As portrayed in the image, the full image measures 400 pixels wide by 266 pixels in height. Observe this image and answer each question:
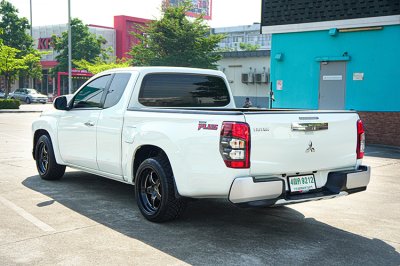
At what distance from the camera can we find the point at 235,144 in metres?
→ 4.74

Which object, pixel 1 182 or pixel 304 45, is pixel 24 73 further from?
pixel 1 182

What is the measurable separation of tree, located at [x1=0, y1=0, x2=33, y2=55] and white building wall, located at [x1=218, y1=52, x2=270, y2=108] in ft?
73.4

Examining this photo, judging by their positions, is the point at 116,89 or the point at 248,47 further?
the point at 248,47

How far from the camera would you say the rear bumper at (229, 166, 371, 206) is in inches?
186

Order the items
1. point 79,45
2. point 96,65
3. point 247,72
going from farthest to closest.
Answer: point 79,45
point 96,65
point 247,72

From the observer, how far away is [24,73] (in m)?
47.9

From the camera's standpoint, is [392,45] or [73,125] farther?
[392,45]

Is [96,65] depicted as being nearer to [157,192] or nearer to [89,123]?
[89,123]

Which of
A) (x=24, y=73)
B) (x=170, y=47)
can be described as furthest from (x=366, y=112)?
(x=24, y=73)

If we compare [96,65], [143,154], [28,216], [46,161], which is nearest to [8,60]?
[96,65]

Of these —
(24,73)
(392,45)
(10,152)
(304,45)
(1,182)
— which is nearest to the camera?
(1,182)

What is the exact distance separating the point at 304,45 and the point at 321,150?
14218mm

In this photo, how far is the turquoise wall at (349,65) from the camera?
16375mm

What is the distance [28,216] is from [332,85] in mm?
14343
